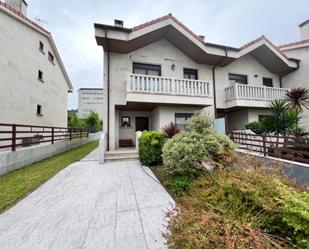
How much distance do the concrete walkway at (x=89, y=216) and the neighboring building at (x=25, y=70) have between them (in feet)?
24.2

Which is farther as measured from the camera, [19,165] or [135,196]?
[19,165]

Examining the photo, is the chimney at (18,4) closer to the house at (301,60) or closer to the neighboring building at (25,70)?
the neighboring building at (25,70)

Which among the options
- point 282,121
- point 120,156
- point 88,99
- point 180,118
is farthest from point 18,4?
point 88,99

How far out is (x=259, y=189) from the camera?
A: 7.38 ft

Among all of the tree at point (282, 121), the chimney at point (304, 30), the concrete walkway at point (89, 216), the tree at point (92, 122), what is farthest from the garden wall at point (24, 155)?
the chimney at point (304, 30)

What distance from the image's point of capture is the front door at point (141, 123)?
11.9 meters

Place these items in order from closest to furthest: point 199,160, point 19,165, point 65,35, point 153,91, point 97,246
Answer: point 97,246 → point 199,160 → point 19,165 → point 153,91 → point 65,35

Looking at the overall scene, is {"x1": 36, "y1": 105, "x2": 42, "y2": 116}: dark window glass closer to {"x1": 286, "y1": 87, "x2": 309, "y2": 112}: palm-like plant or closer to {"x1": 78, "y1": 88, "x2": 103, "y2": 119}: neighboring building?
{"x1": 286, "y1": 87, "x2": 309, "y2": 112}: palm-like plant

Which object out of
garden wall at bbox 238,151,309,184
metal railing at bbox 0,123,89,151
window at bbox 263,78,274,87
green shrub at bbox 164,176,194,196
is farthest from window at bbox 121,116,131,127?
window at bbox 263,78,274,87

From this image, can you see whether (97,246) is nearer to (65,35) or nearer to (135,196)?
(135,196)

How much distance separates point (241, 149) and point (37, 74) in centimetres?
1470

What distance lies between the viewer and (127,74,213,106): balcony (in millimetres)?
8961

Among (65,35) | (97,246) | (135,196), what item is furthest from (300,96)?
(65,35)

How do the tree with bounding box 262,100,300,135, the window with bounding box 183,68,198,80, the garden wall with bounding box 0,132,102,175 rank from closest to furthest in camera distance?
the garden wall with bounding box 0,132,102,175
the tree with bounding box 262,100,300,135
the window with bounding box 183,68,198,80
